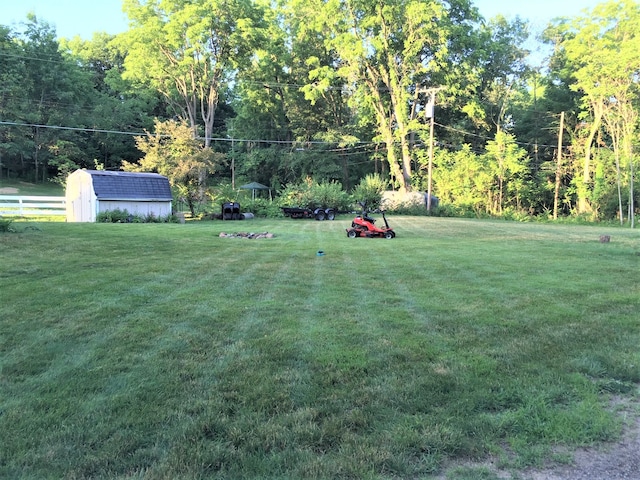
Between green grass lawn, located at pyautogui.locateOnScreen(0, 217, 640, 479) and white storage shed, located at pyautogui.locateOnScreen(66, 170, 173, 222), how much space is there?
14.1 metres

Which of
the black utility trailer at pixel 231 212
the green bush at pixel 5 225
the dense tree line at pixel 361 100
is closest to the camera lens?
the green bush at pixel 5 225

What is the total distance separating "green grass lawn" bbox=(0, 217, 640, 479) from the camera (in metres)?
2.46

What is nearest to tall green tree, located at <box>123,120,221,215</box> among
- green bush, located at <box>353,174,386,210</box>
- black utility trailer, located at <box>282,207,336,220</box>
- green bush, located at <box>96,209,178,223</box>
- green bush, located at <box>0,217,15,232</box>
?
green bush, located at <box>96,209,178,223</box>

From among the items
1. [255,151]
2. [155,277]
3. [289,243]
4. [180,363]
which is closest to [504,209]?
[255,151]

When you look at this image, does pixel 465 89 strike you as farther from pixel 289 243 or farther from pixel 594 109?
pixel 289 243

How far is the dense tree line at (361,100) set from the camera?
29.0 metres

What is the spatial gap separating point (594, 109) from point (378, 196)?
16.3 meters

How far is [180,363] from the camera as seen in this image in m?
3.61

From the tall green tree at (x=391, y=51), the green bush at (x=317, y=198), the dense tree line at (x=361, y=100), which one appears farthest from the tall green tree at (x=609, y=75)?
the green bush at (x=317, y=198)

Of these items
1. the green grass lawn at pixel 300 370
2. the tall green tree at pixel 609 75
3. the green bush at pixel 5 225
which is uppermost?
the tall green tree at pixel 609 75

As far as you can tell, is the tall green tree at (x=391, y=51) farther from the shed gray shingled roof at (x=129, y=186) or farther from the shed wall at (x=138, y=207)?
the shed wall at (x=138, y=207)

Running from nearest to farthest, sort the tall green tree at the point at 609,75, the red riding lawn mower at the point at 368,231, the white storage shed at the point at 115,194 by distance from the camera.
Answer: the red riding lawn mower at the point at 368,231 → the white storage shed at the point at 115,194 → the tall green tree at the point at 609,75

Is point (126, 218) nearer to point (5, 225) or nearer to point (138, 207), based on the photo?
point (138, 207)

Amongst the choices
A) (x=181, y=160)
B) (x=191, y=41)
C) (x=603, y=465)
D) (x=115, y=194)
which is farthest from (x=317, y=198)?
(x=603, y=465)
